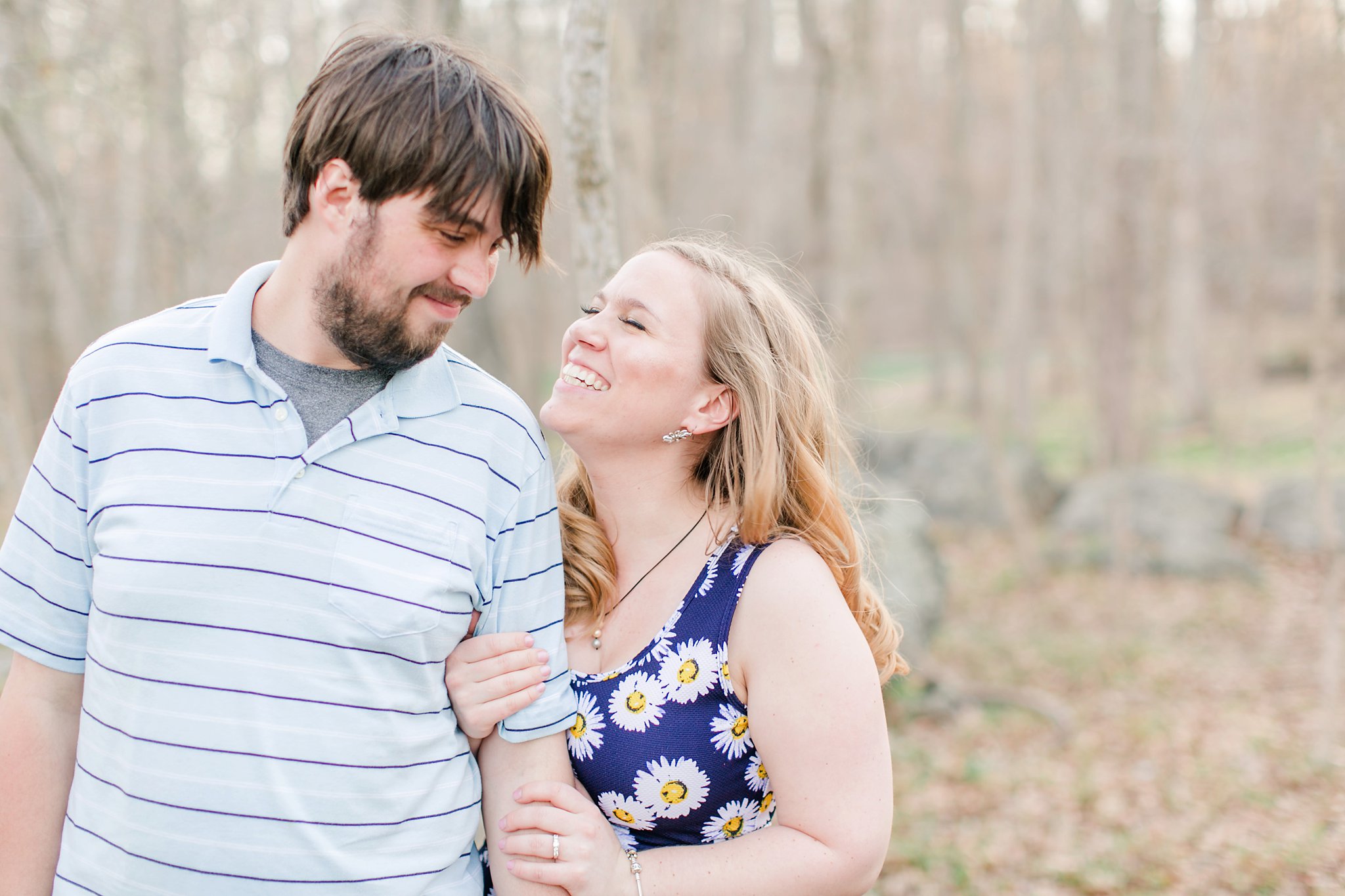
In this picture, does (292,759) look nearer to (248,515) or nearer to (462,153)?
(248,515)

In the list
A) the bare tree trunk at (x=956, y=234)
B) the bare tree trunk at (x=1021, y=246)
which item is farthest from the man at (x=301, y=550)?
the bare tree trunk at (x=956, y=234)

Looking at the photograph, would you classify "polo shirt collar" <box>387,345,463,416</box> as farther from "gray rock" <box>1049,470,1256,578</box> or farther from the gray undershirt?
"gray rock" <box>1049,470,1256,578</box>

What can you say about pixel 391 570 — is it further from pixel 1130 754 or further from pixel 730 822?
Result: pixel 1130 754

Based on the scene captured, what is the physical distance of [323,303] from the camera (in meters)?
1.74

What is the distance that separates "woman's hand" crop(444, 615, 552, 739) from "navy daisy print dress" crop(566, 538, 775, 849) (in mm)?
188

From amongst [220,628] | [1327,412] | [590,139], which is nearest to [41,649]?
[220,628]

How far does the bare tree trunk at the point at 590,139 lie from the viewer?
2777 mm

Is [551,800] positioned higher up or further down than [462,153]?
further down

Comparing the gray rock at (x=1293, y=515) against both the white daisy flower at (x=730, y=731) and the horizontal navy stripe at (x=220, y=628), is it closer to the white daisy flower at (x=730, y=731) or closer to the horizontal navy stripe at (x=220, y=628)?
the white daisy flower at (x=730, y=731)

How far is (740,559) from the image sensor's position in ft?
6.44

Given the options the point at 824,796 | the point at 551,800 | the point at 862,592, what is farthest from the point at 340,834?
the point at 862,592

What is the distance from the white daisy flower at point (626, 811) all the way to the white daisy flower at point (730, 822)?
0.11 meters

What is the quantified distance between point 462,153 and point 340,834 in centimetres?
114

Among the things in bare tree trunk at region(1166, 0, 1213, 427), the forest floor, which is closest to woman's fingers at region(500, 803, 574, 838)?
the forest floor
